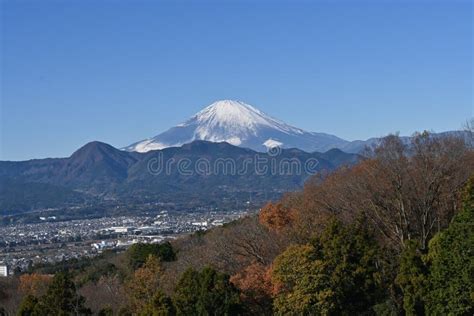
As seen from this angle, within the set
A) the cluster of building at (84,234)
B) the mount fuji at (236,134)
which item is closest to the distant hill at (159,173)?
the cluster of building at (84,234)

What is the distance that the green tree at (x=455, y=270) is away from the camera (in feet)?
56.4

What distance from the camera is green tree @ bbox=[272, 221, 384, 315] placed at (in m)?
18.9

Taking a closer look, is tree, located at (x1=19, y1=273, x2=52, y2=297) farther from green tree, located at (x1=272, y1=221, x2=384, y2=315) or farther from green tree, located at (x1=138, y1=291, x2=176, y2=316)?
green tree, located at (x1=272, y1=221, x2=384, y2=315)

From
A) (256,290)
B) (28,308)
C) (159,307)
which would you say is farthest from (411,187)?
(28,308)

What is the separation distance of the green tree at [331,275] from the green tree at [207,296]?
108cm

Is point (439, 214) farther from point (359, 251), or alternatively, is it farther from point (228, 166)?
point (228, 166)

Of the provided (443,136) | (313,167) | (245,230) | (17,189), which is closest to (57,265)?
(245,230)

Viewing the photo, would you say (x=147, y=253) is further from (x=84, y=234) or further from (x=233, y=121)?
(x=233, y=121)

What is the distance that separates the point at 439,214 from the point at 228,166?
336 ft

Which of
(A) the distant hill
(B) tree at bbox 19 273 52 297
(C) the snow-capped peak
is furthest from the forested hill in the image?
(C) the snow-capped peak

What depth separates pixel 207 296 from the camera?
18859 mm

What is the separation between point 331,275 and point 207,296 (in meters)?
2.98

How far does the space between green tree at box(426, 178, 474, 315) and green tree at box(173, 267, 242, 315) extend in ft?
14.6

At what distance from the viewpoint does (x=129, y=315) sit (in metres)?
21.1
